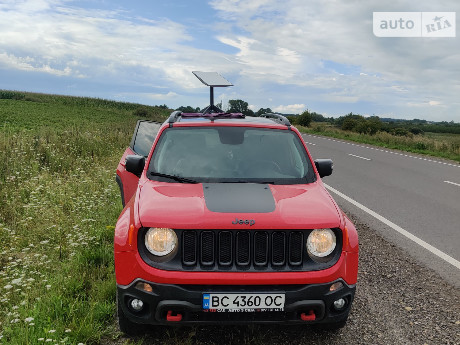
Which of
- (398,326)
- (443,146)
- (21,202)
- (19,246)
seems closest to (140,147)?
(19,246)

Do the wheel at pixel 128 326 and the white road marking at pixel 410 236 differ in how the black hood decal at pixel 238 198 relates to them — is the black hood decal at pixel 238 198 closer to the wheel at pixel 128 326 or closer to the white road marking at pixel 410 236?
Result: the wheel at pixel 128 326

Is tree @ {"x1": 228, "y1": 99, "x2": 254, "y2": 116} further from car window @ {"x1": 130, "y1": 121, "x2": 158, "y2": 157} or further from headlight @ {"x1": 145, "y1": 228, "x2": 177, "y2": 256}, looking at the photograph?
headlight @ {"x1": 145, "y1": 228, "x2": 177, "y2": 256}

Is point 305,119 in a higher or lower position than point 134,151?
higher

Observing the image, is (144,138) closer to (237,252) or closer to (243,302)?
(237,252)

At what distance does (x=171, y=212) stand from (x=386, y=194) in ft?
26.1

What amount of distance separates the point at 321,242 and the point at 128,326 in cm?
165

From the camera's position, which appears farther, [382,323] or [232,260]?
[382,323]

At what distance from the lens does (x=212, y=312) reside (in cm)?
311

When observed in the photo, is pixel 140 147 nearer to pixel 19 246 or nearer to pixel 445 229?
pixel 19 246

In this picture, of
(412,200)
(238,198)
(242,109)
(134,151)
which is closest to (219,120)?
(238,198)

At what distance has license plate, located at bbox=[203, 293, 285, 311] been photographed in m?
3.07

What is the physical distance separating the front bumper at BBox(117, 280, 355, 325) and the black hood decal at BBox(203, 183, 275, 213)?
554 millimetres

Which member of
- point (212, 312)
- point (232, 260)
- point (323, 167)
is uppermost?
point (323, 167)

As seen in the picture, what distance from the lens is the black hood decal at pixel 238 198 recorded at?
3.23 metres
